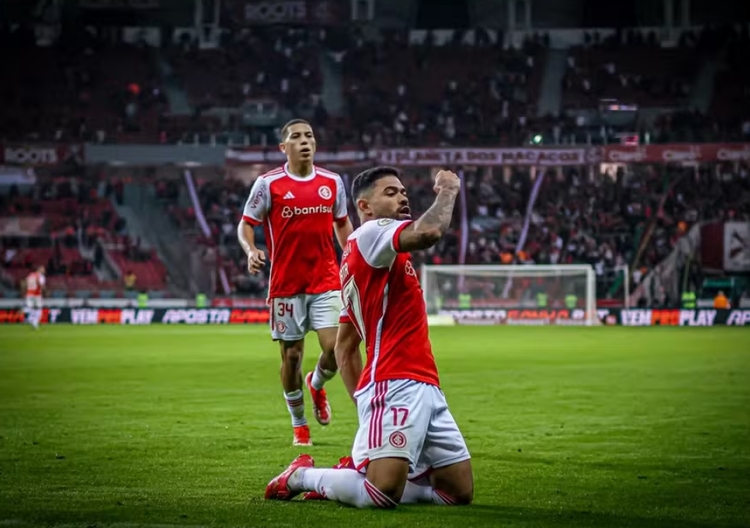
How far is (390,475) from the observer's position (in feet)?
21.1

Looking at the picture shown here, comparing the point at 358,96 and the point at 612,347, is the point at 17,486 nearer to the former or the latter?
the point at 612,347

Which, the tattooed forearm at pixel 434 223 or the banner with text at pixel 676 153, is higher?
the banner with text at pixel 676 153

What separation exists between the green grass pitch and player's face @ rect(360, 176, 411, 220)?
1672 millimetres

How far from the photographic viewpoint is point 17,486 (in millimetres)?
7387

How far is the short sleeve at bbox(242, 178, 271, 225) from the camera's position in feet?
33.0

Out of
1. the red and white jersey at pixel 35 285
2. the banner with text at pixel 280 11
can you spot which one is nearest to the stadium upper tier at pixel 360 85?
the banner with text at pixel 280 11

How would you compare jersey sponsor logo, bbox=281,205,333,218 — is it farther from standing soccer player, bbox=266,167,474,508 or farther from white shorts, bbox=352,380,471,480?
white shorts, bbox=352,380,471,480

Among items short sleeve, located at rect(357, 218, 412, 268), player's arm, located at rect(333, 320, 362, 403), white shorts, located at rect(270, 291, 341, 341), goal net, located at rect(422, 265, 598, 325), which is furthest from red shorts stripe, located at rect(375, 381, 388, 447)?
goal net, located at rect(422, 265, 598, 325)

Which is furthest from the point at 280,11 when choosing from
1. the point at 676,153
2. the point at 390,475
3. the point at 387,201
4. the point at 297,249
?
the point at 390,475

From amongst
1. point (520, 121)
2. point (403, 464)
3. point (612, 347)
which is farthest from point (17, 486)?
point (520, 121)

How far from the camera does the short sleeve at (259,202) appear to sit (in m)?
10.1

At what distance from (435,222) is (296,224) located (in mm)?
4134

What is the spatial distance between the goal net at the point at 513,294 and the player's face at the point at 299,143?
26.7 metres

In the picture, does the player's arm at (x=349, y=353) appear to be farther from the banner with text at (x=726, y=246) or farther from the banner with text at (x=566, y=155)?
the banner with text at (x=566, y=155)
